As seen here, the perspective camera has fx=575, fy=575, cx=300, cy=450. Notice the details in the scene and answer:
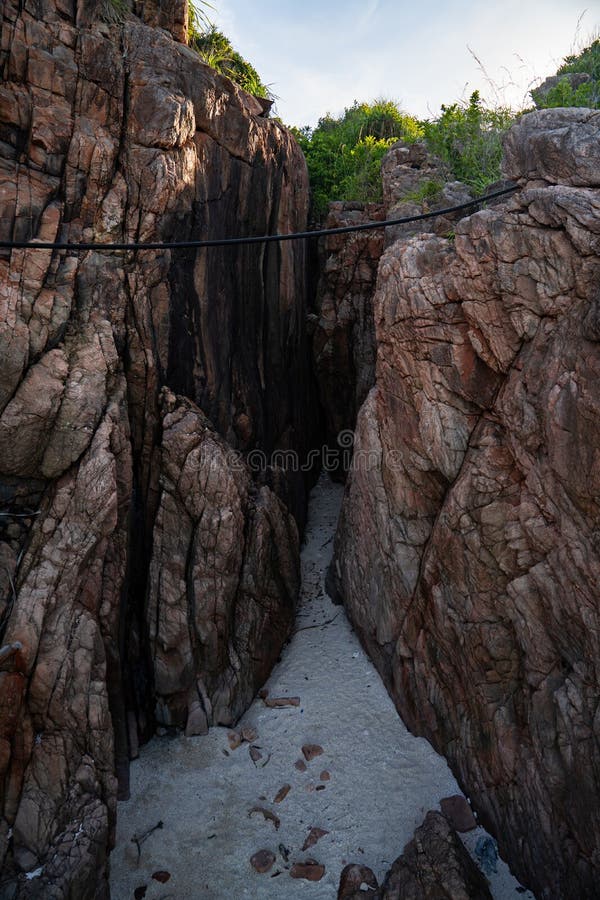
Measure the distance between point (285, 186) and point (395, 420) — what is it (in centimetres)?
438

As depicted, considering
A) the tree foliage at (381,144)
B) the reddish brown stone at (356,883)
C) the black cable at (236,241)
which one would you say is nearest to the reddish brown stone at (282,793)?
the reddish brown stone at (356,883)

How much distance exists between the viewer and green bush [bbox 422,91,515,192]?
24.6 feet

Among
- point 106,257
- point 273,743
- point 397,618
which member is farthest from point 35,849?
point 106,257

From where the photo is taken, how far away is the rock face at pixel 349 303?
28.3ft

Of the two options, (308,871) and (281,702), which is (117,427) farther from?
(308,871)

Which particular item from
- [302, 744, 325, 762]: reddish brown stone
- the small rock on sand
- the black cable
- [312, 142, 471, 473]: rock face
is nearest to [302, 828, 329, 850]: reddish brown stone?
the small rock on sand

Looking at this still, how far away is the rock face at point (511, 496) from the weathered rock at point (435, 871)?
0.48 m

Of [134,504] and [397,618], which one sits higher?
[134,504]

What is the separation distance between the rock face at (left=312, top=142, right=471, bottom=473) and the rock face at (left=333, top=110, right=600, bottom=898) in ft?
11.0

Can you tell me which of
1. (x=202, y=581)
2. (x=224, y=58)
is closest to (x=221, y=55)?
(x=224, y=58)

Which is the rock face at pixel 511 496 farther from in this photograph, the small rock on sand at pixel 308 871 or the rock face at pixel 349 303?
the rock face at pixel 349 303

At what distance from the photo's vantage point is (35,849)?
14.7ft

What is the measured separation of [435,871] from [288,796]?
1.64 metres

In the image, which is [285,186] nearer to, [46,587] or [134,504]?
[134,504]
